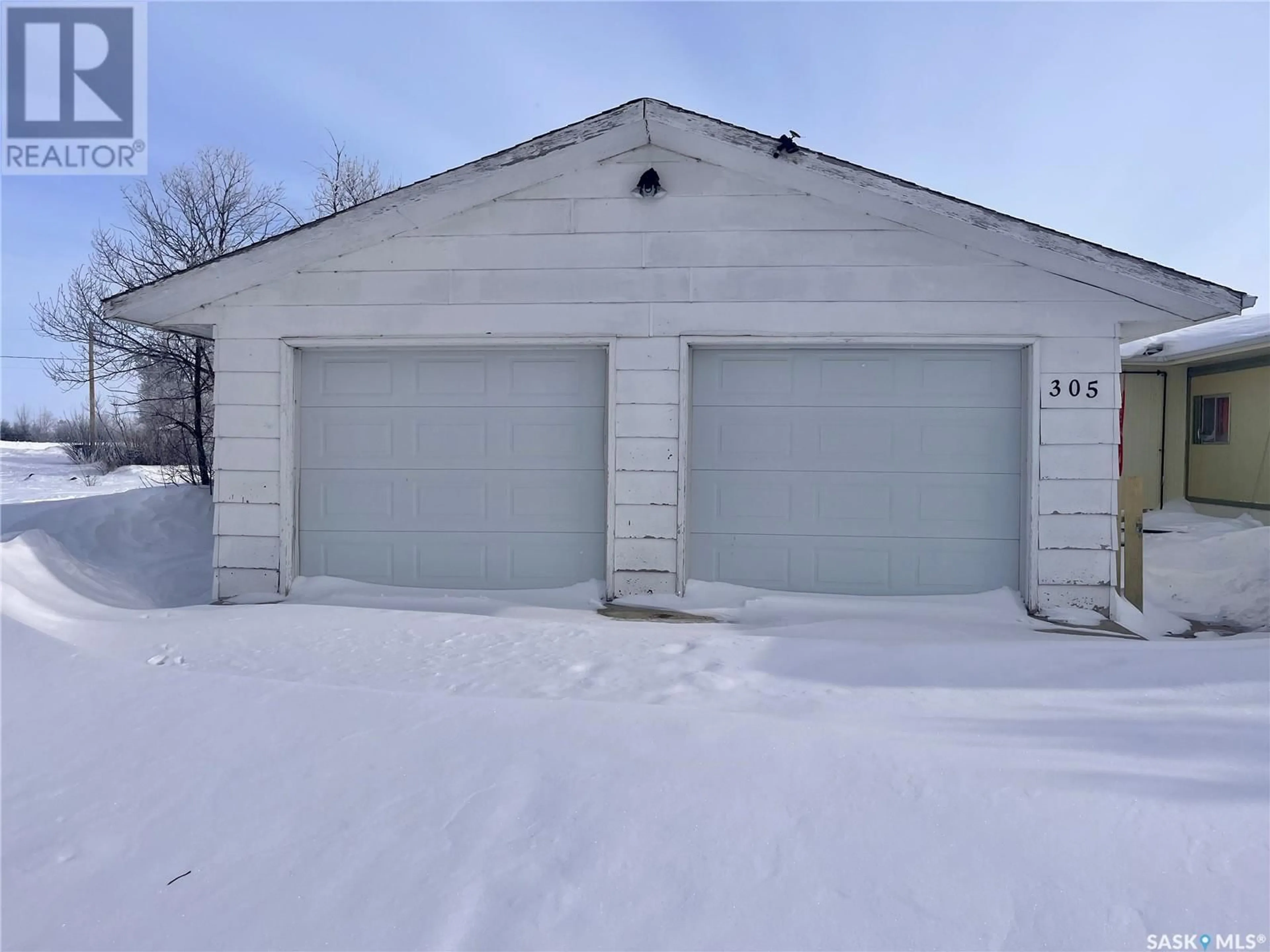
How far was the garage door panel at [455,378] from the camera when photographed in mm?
6859

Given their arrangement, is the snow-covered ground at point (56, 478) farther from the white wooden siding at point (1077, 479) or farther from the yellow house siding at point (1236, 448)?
the yellow house siding at point (1236, 448)

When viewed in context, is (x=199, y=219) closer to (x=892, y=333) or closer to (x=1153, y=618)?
(x=892, y=333)

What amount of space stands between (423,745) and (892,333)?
200 inches

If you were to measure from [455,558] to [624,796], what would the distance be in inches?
183

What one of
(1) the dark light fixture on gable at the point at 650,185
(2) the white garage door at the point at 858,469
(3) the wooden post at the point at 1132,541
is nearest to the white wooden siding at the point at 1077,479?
(2) the white garage door at the point at 858,469

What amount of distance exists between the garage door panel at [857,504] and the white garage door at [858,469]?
10 millimetres

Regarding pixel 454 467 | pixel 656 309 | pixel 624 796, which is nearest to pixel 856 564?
pixel 656 309

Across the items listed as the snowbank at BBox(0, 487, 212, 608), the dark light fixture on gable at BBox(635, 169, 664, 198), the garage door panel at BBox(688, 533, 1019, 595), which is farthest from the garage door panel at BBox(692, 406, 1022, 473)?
the snowbank at BBox(0, 487, 212, 608)

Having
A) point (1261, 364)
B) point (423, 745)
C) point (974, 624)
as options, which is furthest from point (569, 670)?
point (1261, 364)

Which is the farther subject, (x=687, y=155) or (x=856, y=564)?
(x=856, y=564)

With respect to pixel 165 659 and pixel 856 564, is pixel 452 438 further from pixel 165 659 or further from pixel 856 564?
pixel 856 564

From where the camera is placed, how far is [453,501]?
7020 mm

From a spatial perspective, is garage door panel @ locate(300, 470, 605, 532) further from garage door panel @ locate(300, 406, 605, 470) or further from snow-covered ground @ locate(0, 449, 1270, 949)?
snow-covered ground @ locate(0, 449, 1270, 949)

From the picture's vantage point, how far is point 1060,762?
2893mm
